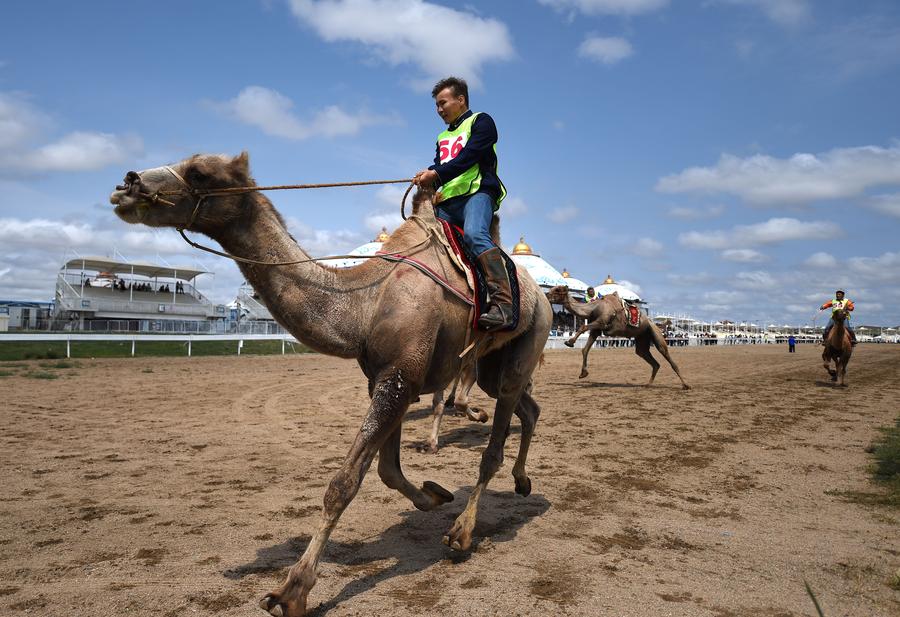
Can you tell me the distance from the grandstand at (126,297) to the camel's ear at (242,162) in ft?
131

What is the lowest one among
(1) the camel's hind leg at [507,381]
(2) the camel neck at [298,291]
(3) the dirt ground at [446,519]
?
(3) the dirt ground at [446,519]

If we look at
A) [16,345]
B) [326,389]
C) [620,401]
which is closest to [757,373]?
[620,401]

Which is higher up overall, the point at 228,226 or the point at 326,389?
the point at 228,226

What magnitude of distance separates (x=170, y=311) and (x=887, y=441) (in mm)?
52048

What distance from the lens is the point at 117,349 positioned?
86.8 feet

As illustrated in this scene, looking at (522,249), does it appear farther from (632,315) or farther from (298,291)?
(298,291)

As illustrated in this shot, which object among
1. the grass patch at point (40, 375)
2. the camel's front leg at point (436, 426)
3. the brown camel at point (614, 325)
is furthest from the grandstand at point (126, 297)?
the camel's front leg at point (436, 426)

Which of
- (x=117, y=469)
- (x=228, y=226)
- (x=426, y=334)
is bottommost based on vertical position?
(x=117, y=469)

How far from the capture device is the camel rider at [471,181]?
15.3 ft

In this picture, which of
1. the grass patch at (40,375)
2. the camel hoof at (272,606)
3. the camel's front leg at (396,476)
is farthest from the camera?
the grass patch at (40,375)

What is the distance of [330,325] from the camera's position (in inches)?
161

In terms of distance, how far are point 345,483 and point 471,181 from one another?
8.73 feet

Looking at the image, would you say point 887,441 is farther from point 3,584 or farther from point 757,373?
point 757,373

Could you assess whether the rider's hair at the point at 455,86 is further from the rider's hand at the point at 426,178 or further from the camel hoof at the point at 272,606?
the camel hoof at the point at 272,606
